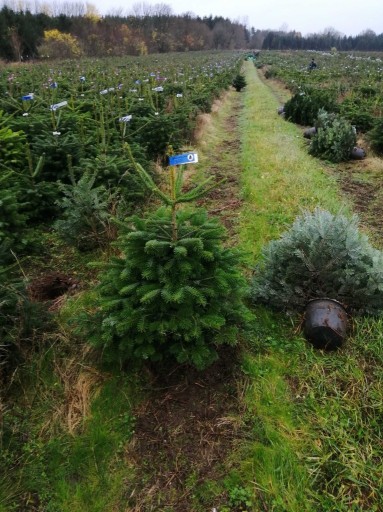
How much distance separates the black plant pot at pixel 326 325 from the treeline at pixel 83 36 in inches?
1604

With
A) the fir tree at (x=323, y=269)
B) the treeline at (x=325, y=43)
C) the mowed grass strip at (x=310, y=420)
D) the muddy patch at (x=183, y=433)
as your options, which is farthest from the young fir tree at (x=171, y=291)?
the treeline at (x=325, y=43)

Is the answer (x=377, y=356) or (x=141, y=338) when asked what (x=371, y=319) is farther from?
(x=141, y=338)

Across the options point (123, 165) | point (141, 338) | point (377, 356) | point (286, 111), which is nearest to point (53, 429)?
point (141, 338)

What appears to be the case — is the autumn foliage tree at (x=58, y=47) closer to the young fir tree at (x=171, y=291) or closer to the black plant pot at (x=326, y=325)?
the young fir tree at (x=171, y=291)

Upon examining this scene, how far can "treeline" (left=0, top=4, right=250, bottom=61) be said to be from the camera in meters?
39.8

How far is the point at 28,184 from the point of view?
460 centimetres

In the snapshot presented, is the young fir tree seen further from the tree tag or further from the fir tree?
the fir tree

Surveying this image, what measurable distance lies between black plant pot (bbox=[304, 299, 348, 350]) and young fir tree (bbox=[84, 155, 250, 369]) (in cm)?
73

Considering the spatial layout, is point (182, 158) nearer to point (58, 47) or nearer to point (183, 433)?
point (183, 433)

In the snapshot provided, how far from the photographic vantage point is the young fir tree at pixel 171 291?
239cm

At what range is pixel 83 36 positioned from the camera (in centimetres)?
4984

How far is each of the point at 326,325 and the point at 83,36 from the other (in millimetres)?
58782

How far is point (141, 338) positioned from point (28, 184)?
3.13 m

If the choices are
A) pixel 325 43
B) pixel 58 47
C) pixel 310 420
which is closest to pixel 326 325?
pixel 310 420
